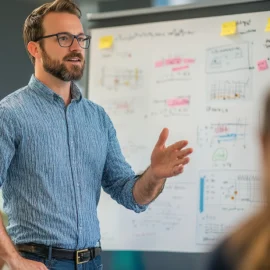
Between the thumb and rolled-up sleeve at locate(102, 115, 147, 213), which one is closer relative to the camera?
the thumb

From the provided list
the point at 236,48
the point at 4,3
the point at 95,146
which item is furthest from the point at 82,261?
the point at 4,3

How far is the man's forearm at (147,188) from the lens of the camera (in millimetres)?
2066

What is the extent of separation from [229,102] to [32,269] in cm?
139

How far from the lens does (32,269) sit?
1.86m

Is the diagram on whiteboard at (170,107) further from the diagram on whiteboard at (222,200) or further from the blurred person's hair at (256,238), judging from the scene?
the blurred person's hair at (256,238)

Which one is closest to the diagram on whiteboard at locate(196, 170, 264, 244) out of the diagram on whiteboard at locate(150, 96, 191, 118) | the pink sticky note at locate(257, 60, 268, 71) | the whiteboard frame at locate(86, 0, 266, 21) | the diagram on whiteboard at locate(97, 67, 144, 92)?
the diagram on whiteboard at locate(150, 96, 191, 118)

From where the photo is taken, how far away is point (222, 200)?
2.79 meters

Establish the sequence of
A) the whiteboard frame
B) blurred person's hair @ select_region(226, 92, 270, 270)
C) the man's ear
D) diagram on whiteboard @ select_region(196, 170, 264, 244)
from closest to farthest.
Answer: blurred person's hair @ select_region(226, 92, 270, 270)
the man's ear
diagram on whiteboard @ select_region(196, 170, 264, 244)
the whiteboard frame

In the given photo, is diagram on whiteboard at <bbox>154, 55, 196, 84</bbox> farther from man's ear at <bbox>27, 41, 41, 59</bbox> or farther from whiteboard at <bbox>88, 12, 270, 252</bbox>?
man's ear at <bbox>27, 41, 41, 59</bbox>

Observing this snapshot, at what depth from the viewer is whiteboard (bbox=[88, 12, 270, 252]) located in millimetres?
2783

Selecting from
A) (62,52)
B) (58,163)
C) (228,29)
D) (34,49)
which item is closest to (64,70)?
(62,52)

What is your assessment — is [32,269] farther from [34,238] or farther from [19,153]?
[19,153]

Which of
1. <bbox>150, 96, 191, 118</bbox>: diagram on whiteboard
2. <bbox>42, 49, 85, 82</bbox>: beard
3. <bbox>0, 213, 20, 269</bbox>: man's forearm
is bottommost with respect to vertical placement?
<bbox>0, 213, 20, 269</bbox>: man's forearm

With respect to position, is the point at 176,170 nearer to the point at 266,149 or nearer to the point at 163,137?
the point at 163,137
